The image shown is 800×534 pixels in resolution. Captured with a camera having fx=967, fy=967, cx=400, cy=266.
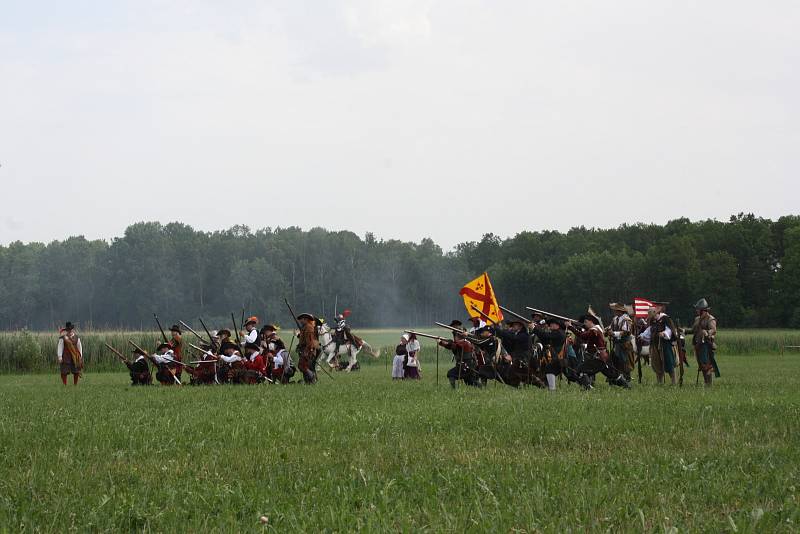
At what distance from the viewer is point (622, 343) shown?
2355cm

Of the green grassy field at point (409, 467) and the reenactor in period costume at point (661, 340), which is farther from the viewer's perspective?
the reenactor in period costume at point (661, 340)

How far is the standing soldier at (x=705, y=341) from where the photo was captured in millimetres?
22391

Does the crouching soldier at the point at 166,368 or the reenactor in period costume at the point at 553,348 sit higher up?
the reenactor in period costume at the point at 553,348

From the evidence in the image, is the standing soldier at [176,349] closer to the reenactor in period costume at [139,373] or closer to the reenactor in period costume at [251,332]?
the reenactor in period costume at [139,373]

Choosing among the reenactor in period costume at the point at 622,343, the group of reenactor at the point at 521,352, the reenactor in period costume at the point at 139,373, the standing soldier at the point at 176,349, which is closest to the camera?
the group of reenactor at the point at 521,352

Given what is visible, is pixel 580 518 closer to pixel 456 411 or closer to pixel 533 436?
pixel 533 436

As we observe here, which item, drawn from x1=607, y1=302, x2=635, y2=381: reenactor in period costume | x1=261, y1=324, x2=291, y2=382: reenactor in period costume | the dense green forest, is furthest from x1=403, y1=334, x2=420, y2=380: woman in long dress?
the dense green forest

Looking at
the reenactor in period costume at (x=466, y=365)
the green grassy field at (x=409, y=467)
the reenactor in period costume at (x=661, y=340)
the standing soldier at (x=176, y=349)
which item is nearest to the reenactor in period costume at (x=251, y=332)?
the standing soldier at (x=176, y=349)

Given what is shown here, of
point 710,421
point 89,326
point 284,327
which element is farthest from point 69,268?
point 710,421

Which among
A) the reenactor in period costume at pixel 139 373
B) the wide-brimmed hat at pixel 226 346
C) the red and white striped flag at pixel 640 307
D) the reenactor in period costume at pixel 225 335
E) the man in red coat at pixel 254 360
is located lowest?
the reenactor in period costume at pixel 139 373

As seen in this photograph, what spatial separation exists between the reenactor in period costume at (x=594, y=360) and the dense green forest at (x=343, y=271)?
68958mm

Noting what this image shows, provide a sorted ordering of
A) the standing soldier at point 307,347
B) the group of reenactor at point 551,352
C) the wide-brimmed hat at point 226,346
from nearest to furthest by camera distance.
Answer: the group of reenactor at point 551,352 → the standing soldier at point 307,347 → the wide-brimmed hat at point 226,346

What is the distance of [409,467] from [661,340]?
50.4 ft

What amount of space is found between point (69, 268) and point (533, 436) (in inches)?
4608
